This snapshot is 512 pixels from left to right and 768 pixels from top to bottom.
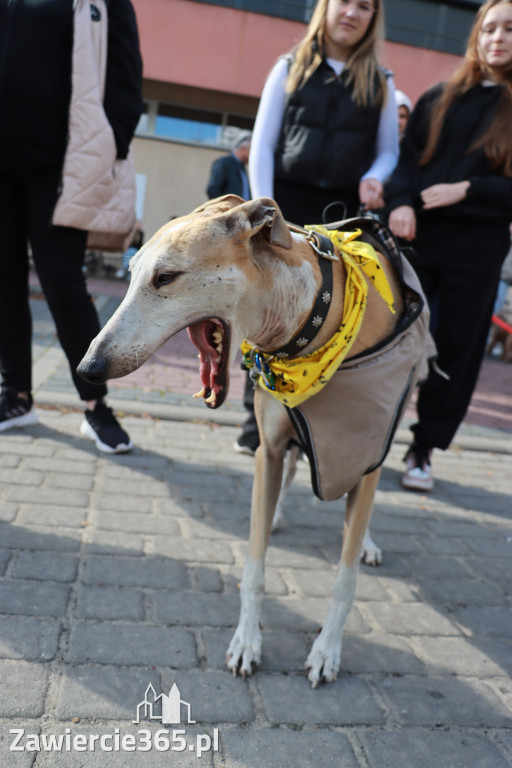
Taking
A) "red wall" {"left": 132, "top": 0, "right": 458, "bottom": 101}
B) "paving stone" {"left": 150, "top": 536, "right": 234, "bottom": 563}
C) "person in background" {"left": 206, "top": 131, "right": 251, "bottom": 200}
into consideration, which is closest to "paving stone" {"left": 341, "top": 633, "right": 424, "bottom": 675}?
"paving stone" {"left": 150, "top": 536, "right": 234, "bottom": 563}

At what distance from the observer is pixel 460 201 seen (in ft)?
10.7

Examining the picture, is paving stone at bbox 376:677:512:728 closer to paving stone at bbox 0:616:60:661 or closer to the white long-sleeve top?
paving stone at bbox 0:616:60:661

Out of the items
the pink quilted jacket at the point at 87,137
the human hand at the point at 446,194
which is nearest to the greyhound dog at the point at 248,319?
the human hand at the point at 446,194

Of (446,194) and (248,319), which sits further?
(446,194)

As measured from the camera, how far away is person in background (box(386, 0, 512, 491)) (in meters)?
3.14

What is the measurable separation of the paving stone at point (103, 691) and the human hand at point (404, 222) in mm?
2409

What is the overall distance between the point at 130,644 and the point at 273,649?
495 millimetres

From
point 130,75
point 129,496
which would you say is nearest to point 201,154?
point 130,75

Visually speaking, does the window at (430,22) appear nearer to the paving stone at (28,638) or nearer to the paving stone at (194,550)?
the paving stone at (194,550)

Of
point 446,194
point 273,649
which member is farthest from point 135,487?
point 446,194

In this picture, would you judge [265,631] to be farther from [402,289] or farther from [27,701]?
[402,289]

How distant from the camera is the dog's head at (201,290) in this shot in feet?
5.12

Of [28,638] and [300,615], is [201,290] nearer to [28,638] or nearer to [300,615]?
[28,638]

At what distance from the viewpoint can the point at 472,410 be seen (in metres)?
6.14
